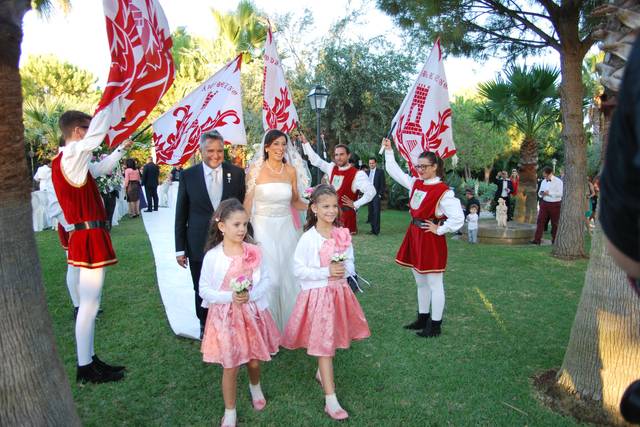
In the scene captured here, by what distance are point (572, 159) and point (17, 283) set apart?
374 inches

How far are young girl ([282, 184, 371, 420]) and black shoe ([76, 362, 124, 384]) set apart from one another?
61.5 inches

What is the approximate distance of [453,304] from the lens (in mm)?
6238

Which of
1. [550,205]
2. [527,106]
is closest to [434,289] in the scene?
[550,205]

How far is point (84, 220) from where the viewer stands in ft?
12.7

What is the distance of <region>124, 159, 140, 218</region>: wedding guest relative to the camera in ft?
53.7

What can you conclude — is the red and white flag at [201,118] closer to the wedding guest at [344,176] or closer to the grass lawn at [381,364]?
the grass lawn at [381,364]

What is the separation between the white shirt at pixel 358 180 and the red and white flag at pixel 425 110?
150 centimetres

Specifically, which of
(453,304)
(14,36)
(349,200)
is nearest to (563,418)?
(453,304)

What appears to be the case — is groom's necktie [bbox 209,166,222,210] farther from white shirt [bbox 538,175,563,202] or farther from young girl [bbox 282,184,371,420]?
white shirt [bbox 538,175,563,202]

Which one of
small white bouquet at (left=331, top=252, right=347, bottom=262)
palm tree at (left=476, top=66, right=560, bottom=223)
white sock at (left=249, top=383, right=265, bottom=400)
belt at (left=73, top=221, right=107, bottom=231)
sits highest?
palm tree at (left=476, top=66, right=560, bottom=223)

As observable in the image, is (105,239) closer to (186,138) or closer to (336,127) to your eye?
(186,138)

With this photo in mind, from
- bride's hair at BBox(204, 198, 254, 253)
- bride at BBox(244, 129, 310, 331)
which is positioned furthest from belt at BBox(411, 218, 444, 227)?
bride's hair at BBox(204, 198, 254, 253)

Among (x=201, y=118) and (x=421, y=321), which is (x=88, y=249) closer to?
(x=201, y=118)

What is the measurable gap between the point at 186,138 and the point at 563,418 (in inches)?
175
